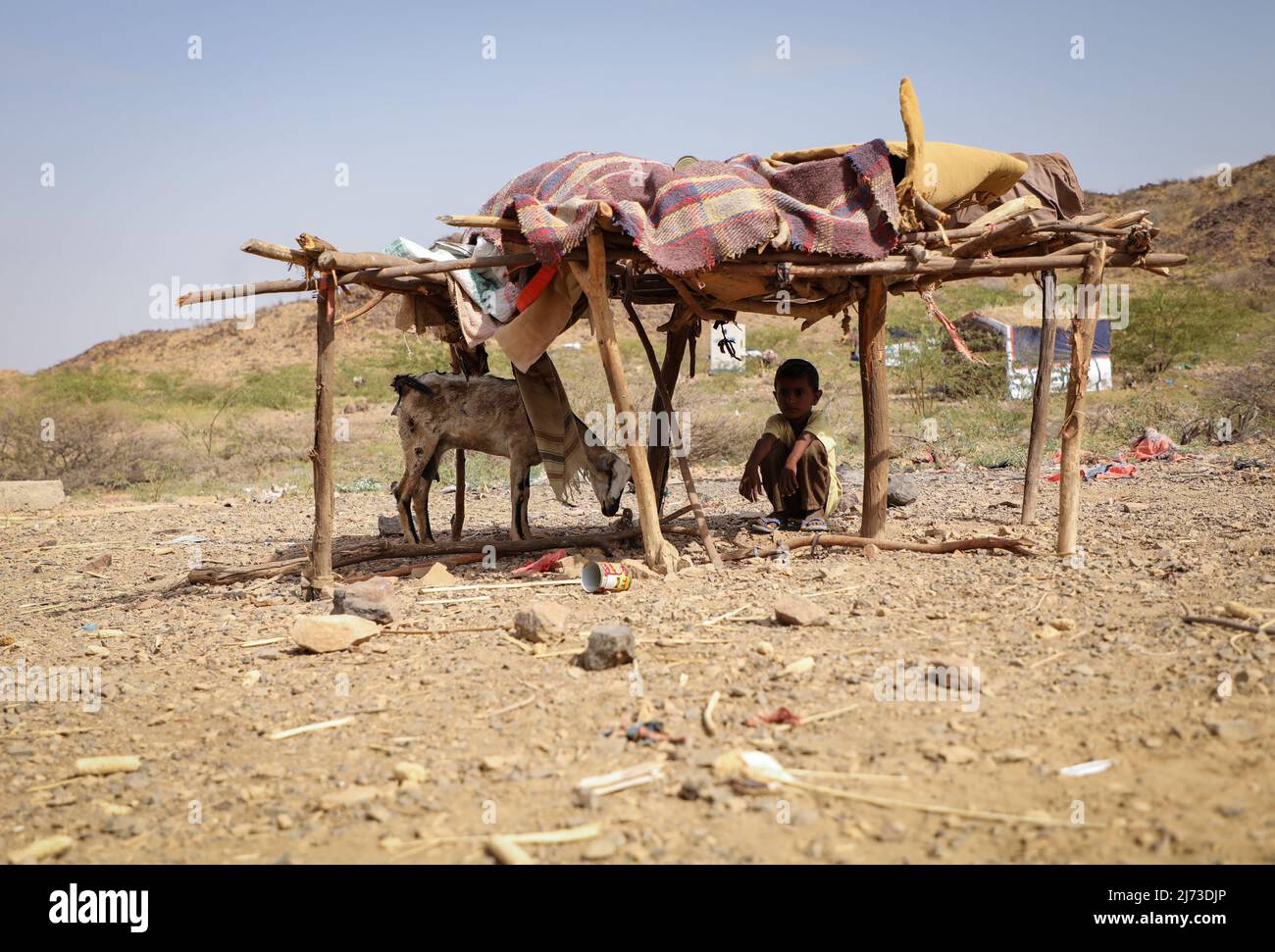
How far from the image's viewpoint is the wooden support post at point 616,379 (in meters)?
6.06

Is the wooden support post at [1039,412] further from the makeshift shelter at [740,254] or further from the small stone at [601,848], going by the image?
the small stone at [601,848]

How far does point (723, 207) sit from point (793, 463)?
2.25 meters

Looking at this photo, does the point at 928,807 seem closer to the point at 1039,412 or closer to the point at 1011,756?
the point at 1011,756

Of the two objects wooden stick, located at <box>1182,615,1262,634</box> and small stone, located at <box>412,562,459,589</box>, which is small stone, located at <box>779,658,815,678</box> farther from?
small stone, located at <box>412,562,459,589</box>

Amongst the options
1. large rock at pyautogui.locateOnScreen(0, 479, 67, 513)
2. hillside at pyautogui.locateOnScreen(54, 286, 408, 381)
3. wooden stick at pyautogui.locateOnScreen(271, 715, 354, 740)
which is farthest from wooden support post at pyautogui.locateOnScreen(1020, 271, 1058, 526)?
hillside at pyautogui.locateOnScreen(54, 286, 408, 381)

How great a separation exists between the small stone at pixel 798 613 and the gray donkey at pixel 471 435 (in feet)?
8.67

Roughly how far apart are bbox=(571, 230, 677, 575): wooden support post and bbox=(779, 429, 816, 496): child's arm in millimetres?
1516

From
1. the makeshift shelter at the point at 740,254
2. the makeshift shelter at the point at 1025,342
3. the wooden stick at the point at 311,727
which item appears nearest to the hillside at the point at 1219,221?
the makeshift shelter at the point at 1025,342

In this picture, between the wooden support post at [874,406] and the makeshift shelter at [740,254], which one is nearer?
the makeshift shelter at [740,254]

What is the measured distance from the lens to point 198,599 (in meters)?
6.64

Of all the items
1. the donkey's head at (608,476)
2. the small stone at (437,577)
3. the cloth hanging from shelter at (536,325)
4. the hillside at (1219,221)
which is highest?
the hillside at (1219,221)

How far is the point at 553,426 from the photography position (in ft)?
24.5

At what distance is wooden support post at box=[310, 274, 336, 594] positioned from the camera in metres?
6.07
